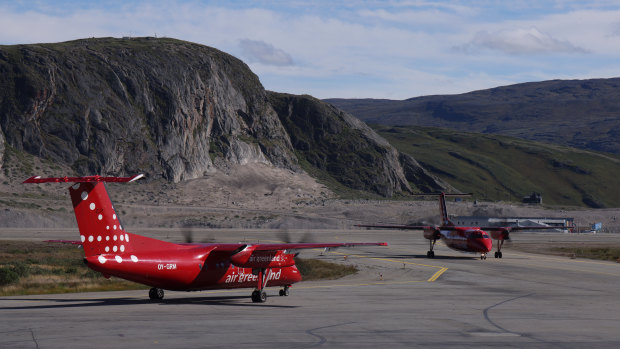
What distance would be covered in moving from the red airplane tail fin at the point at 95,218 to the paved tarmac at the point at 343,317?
2.43 m

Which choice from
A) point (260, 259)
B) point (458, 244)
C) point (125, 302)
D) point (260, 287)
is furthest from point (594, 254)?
point (125, 302)

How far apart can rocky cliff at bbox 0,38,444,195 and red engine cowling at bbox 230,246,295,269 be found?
4618 inches

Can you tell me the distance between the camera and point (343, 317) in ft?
83.1

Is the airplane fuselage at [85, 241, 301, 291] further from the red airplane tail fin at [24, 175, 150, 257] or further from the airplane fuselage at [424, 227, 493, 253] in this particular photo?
the airplane fuselage at [424, 227, 493, 253]

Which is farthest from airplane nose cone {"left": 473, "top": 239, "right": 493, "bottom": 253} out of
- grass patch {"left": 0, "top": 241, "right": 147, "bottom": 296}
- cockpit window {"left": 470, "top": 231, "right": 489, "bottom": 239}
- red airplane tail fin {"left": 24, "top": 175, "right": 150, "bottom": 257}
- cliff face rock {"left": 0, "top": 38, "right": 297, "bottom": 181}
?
cliff face rock {"left": 0, "top": 38, "right": 297, "bottom": 181}

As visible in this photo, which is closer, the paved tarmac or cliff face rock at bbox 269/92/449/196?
the paved tarmac

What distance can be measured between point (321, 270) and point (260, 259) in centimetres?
2172

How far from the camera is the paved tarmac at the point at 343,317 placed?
19828mm

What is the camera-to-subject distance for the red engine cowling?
29.9 m

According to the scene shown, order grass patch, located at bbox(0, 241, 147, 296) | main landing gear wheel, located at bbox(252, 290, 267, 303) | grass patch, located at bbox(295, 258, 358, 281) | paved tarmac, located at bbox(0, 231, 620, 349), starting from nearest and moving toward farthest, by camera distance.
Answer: paved tarmac, located at bbox(0, 231, 620, 349) → main landing gear wheel, located at bbox(252, 290, 267, 303) → grass patch, located at bbox(0, 241, 147, 296) → grass patch, located at bbox(295, 258, 358, 281)

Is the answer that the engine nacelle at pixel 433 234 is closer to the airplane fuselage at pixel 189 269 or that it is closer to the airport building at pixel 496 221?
the airplane fuselage at pixel 189 269

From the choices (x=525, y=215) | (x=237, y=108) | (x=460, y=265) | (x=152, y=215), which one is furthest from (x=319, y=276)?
(x=237, y=108)

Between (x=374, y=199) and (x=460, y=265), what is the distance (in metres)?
118

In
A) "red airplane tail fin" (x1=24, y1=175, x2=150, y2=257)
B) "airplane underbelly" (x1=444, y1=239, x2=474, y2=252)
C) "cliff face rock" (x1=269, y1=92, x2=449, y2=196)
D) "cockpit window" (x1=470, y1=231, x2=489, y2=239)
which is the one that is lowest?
"airplane underbelly" (x1=444, y1=239, x2=474, y2=252)
